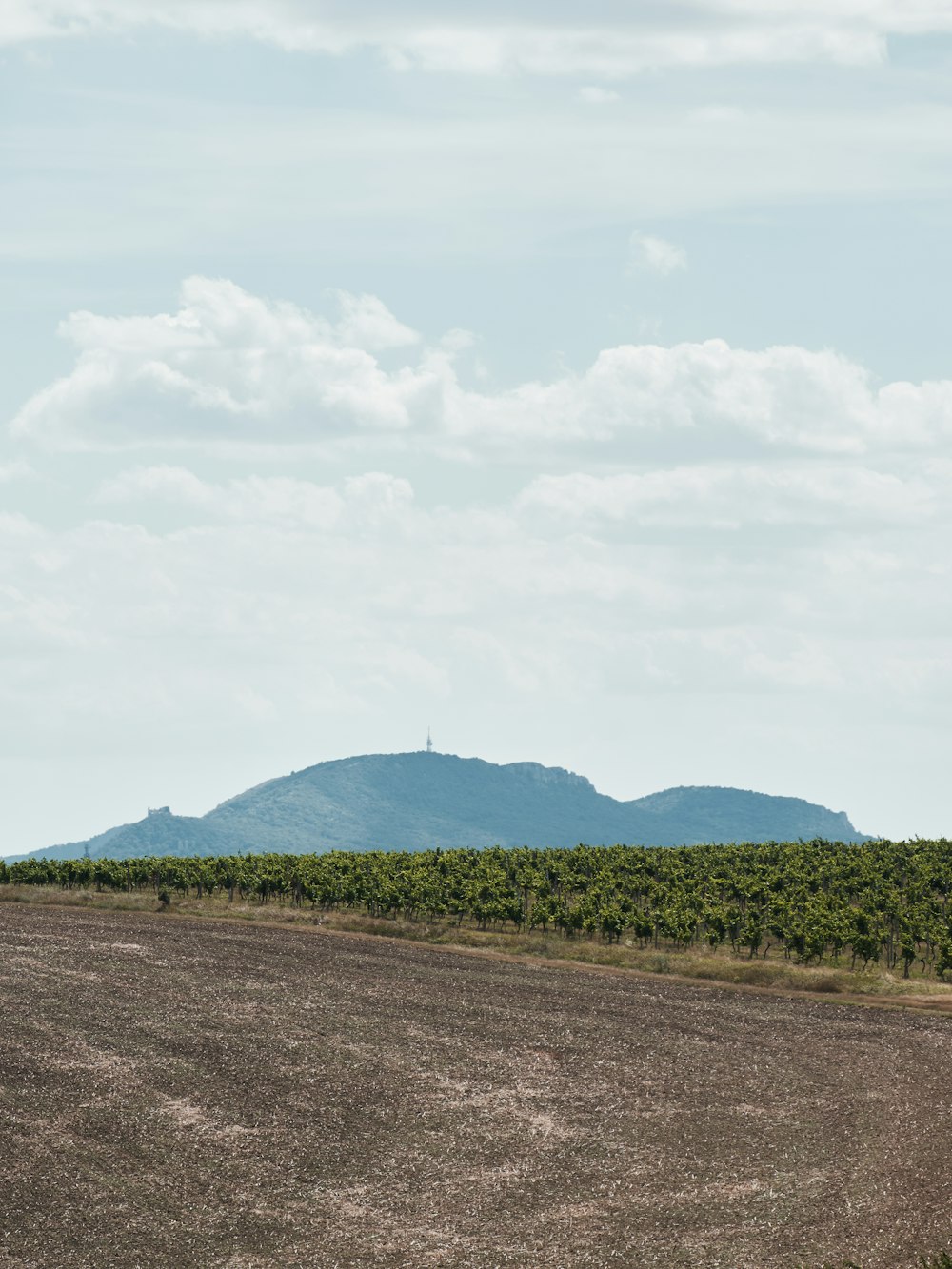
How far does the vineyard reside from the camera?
90.6 m

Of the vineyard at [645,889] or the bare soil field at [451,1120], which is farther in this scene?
the vineyard at [645,889]

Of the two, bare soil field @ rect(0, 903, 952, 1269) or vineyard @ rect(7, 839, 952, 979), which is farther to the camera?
vineyard @ rect(7, 839, 952, 979)

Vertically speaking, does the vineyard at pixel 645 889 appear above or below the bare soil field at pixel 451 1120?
above

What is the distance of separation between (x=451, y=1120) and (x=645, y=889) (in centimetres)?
6182

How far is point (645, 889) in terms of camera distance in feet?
367

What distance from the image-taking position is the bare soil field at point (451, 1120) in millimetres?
40594

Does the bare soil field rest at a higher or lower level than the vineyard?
lower

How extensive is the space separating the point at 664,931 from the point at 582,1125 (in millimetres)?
41377

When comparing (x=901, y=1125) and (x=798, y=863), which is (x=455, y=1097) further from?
(x=798, y=863)

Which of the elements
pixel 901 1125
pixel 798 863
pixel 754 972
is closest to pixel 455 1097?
pixel 901 1125

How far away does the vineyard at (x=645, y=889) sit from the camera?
90562mm

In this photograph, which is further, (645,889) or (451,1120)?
(645,889)

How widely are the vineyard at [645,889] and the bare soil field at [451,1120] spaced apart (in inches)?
570

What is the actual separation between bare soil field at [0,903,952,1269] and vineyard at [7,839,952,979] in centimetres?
1448
